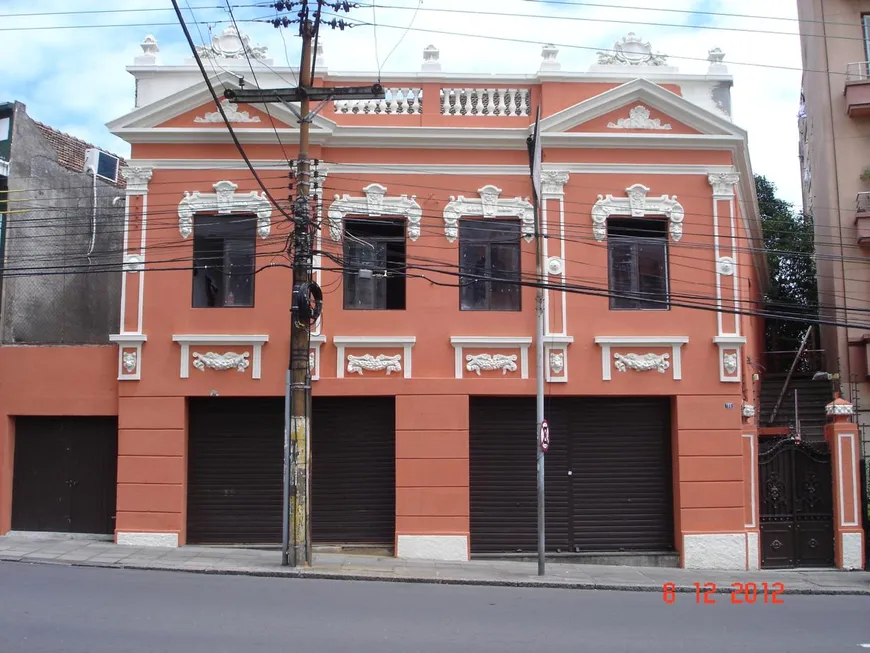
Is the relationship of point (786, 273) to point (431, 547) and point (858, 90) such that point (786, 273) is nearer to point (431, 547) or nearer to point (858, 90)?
point (858, 90)

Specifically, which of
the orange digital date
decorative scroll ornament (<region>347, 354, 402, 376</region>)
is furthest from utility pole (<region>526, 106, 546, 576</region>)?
decorative scroll ornament (<region>347, 354, 402, 376</region>)

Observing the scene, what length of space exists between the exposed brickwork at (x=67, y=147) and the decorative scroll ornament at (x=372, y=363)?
7.00 meters

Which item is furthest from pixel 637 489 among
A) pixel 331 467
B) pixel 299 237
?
pixel 299 237

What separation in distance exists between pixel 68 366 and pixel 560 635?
1028 cm

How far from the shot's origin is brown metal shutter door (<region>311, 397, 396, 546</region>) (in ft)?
49.4

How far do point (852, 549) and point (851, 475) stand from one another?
3.95ft

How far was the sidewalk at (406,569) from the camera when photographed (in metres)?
12.7

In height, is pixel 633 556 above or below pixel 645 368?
below

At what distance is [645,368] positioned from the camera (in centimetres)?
1509

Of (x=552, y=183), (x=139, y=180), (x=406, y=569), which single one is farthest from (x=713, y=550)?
(x=139, y=180)

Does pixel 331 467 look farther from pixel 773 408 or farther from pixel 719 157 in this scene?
pixel 773 408

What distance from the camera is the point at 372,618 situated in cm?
944

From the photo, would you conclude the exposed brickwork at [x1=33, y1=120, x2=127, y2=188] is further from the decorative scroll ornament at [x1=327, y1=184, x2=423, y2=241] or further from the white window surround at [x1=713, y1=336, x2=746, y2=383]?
the white window surround at [x1=713, y1=336, x2=746, y2=383]

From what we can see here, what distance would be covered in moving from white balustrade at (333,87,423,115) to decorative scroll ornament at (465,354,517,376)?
4.52 metres
